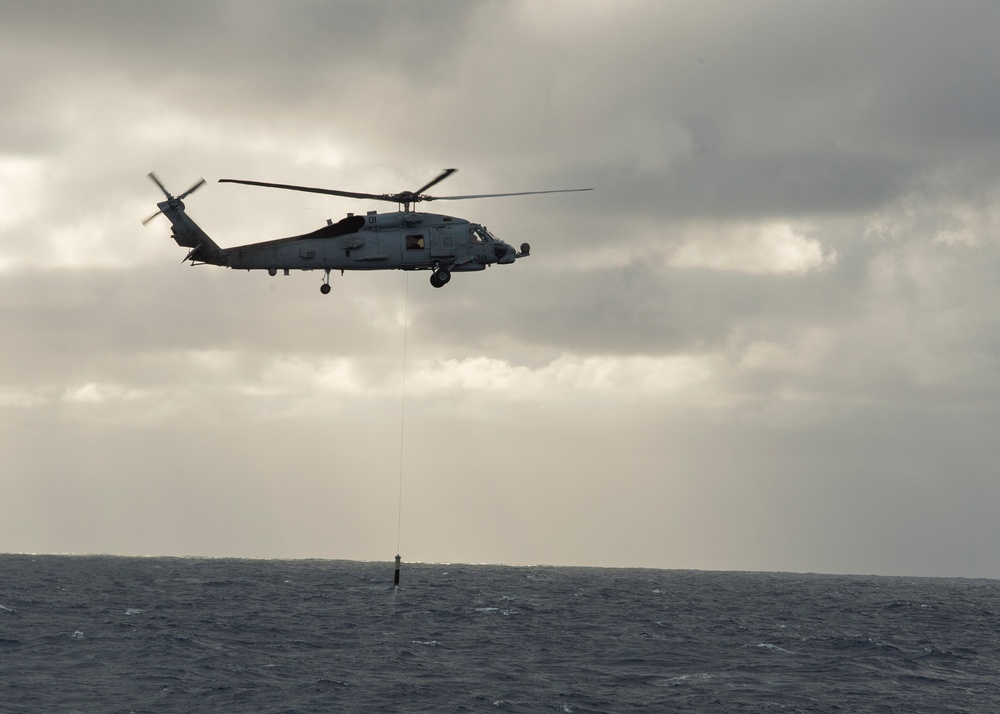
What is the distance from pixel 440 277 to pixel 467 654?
1738 inches

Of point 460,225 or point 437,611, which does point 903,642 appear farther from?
point 460,225

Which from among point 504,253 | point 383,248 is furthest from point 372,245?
point 504,253

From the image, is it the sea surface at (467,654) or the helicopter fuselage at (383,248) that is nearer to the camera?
the helicopter fuselage at (383,248)

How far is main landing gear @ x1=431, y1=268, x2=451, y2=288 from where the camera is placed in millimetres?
54781

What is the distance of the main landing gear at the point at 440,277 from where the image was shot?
180 feet

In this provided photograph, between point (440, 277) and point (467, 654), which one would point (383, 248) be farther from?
point (467, 654)

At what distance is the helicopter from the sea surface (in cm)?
3018

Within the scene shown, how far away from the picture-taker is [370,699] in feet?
222

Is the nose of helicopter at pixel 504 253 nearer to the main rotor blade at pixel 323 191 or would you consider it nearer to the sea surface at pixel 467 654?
the main rotor blade at pixel 323 191

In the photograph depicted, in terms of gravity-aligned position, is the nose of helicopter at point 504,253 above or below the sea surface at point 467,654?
above

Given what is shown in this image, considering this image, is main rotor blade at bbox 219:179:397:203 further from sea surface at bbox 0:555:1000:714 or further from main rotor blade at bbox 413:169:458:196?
sea surface at bbox 0:555:1000:714

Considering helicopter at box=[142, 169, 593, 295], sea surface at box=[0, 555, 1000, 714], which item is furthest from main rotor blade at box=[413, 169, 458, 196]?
sea surface at box=[0, 555, 1000, 714]

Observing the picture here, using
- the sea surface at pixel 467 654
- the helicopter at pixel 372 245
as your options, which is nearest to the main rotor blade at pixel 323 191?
the helicopter at pixel 372 245

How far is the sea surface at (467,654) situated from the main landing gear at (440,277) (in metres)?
29.1
